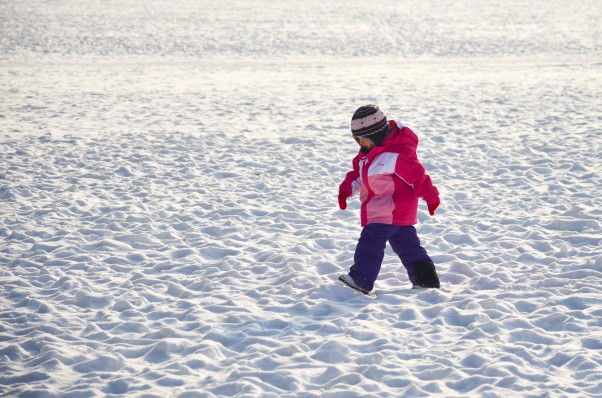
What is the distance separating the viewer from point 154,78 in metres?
17.3

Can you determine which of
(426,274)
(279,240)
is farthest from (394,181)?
(279,240)

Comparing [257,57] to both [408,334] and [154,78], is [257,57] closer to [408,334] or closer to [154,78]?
[154,78]

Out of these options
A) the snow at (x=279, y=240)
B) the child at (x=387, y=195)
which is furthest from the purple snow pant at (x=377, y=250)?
the snow at (x=279, y=240)

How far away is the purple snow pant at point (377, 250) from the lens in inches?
216

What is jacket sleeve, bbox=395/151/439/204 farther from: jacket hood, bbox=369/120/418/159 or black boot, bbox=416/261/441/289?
black boot, bbox=416/261/441/289

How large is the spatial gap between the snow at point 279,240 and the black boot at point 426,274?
10 centimetres

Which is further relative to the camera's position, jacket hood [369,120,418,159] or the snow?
jacket hood [369,120,418,159]

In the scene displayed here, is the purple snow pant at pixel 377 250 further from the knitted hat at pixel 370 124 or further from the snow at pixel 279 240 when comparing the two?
the knitted hat at pixel 370 124

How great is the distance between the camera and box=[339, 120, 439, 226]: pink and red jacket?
539 cm

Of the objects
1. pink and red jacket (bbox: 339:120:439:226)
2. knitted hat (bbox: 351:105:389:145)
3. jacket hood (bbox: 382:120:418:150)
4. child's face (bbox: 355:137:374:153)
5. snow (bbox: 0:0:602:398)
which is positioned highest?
knitted hat (bbox: 351:105:389:145)

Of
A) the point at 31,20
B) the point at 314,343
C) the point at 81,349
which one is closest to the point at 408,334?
the point at 314,343

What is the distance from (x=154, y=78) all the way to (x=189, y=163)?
8.21m

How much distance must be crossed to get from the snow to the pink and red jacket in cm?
64

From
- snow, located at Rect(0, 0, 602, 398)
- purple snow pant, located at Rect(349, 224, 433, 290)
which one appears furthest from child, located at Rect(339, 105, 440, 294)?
snow, located at Rect(0, 0, 602, 398)
